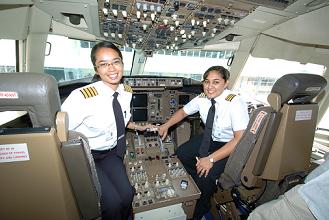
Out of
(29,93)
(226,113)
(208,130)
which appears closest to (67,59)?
(208,130)

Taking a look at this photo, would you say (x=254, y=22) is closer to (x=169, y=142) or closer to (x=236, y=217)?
(x=169, y=142)

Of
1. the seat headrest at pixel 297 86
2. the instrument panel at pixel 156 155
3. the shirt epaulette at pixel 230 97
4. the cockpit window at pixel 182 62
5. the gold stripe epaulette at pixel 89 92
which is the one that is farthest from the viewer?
the cockpit window at pixel 182 62

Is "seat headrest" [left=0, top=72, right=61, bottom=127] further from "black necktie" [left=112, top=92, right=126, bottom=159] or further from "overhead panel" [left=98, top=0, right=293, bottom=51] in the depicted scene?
"overhead panel" [left=98, top=0, right=293, bottom=51]

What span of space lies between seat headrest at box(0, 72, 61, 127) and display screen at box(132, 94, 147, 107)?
1.92 m

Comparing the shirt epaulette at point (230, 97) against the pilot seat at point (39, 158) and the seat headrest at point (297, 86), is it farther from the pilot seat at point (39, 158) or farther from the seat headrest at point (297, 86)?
the pilot seat at point (39, 158)

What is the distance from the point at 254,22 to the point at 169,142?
1.92 metres

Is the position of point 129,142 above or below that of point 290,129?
below

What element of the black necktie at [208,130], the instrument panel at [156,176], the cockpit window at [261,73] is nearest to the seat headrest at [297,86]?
the black necktie at [208,130]

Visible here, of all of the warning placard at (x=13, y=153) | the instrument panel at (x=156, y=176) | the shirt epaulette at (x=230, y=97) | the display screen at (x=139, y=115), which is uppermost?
the shirt epaulette at (x=230, y=97)

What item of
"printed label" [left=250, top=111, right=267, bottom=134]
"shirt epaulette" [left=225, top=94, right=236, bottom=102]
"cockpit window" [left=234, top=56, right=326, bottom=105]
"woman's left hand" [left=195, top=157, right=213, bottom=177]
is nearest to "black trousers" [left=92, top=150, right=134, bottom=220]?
"woman's left hand" [left=195, top=157, right=213, bottom=177]

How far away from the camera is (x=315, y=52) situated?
3.33 metres

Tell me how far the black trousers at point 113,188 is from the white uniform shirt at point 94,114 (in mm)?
118

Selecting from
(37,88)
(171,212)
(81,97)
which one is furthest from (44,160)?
(171,212)

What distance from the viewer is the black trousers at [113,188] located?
1470 millimetres
